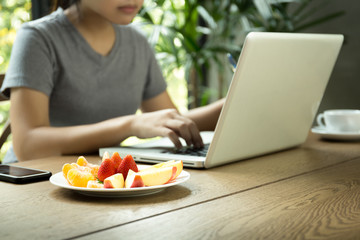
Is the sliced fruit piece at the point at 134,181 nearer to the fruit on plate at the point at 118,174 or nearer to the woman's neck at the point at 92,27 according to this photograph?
the fruit on plate at the point at 118,174

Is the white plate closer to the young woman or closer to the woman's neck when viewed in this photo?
the young woman

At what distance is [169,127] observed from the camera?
107 cm

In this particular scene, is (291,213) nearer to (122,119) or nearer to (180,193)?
(180,193)

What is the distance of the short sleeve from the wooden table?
526mm

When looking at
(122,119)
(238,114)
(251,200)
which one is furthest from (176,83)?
(251,200)

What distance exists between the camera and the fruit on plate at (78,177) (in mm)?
723

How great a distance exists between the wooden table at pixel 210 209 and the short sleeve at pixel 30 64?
0.53 meters

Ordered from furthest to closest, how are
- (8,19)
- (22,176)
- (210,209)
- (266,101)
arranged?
1. (8,19)
2. (266,101)
3. (22,176)
4. (210,209)

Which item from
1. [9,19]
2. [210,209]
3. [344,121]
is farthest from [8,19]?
[210,209]

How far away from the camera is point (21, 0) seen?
2.30 meters

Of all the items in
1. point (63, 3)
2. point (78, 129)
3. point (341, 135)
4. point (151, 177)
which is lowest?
point (341, 135)

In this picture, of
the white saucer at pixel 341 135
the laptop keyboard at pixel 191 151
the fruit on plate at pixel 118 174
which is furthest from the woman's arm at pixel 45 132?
the white saucer at pixel 341 135

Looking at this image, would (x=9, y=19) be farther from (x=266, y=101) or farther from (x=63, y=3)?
(x=266, y=101)

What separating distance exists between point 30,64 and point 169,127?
1.59 feet
